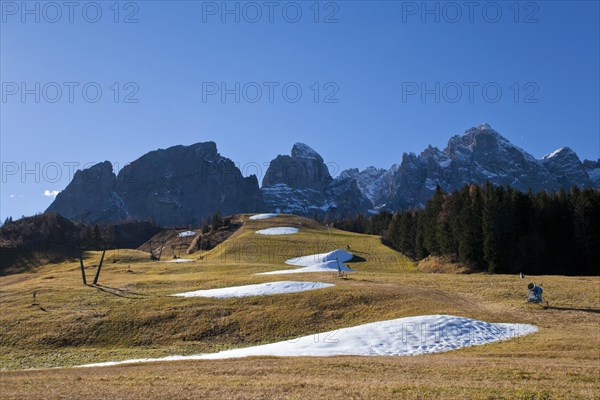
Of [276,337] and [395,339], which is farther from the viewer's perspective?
[276,337]

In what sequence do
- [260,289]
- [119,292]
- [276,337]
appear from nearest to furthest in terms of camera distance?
[276,337] < [260,289] < [119,292]

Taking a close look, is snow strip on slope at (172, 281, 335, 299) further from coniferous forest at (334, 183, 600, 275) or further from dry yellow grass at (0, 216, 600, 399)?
coniferous forest at (334, 183, 600, 275)

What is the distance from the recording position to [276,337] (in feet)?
127

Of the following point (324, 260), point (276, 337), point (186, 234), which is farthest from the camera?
point (186, 234)

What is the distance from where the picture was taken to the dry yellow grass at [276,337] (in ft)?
59.6

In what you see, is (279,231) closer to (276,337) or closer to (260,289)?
(260,289)

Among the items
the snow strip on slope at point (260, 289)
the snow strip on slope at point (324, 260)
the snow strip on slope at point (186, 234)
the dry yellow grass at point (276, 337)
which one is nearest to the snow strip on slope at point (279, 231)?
the snow strip on slope at point (324, 260)

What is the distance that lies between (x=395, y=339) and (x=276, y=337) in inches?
427

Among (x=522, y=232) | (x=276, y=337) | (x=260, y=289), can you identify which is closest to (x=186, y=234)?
(x=522, y=232)

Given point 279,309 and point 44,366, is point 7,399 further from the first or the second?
point 279,309

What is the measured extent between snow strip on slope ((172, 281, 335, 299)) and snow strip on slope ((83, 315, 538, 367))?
47.0ft

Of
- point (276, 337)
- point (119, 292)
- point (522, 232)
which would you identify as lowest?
point (276, 337)

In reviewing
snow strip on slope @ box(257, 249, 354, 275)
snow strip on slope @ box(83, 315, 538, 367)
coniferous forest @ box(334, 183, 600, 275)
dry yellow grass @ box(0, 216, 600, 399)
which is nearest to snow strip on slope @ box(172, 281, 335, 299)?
dry yellow grass @ box(0, 216, 600, 399)

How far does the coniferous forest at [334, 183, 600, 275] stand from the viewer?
74.7 m
